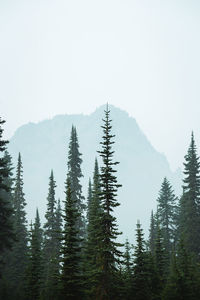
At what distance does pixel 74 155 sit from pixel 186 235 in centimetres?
1870

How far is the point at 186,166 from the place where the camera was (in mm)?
44031

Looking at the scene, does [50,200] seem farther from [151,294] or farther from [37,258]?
[151,294]

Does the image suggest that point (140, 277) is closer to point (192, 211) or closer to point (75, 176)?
point (192, 211)

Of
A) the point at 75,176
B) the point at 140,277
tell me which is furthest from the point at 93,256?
the point at 75,176

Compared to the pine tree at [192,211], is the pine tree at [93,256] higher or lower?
lower

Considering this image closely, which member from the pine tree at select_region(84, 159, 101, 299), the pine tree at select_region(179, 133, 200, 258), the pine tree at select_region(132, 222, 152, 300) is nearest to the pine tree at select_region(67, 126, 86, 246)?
the pine tree at select_region(179, 133, 200, 258)

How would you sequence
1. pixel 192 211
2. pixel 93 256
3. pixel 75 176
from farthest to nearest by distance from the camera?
pixel 75 176 → pixel 192 211 → pixel 93 256

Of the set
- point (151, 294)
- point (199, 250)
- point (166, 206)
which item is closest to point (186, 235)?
point (199, 250)

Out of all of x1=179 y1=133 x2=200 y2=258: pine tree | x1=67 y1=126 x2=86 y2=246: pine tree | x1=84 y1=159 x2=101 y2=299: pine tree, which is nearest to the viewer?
x1=84 y1=159 x2=101 y2=299: pine tree

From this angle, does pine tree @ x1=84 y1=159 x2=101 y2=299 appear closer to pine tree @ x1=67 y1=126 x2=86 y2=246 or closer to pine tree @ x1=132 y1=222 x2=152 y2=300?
pine tree @ x1=132 y1=222 x2=152 y2=300

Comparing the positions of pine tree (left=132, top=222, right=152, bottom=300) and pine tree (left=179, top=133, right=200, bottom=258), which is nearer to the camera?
pine tree (left=132, top=222, right=152, bottom=300)

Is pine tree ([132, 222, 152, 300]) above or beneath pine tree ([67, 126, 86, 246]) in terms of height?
beneath

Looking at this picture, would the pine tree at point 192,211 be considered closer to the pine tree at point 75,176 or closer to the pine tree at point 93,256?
the pine tree at point 75,176

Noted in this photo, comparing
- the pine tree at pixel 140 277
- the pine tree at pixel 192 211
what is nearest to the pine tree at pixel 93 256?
the pine tree at pixel 140 277
